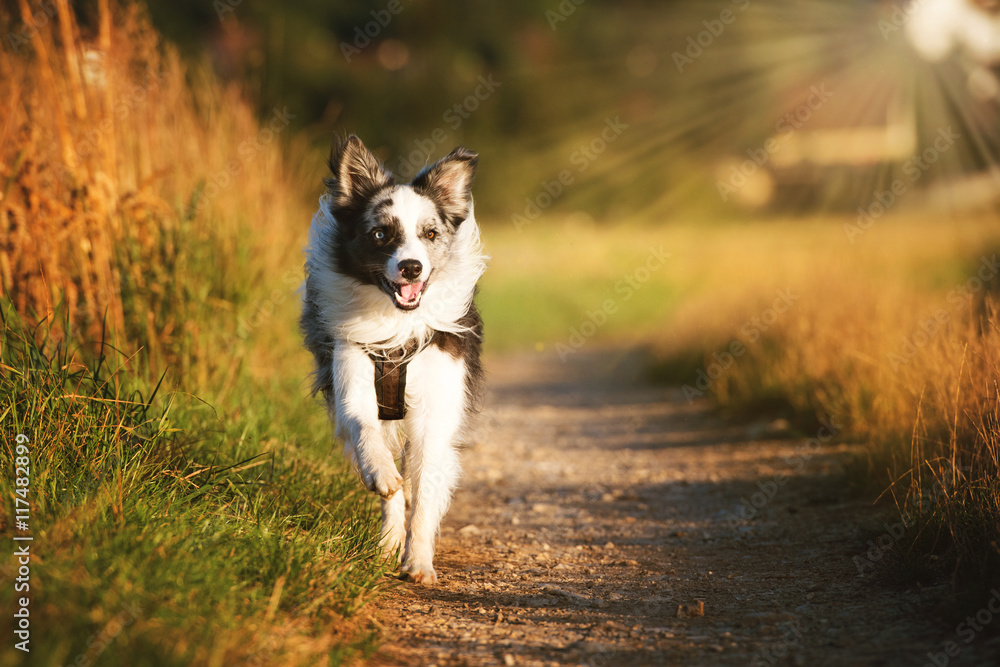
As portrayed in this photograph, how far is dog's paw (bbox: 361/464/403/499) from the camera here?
137 inches

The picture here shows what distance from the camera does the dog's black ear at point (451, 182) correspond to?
4.25m

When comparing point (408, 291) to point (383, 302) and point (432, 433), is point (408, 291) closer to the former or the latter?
point (383, 302)

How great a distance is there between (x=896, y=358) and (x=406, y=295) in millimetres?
3409

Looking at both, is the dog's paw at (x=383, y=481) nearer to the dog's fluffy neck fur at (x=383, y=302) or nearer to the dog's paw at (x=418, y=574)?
the dog's paw at (x=418, y=574)

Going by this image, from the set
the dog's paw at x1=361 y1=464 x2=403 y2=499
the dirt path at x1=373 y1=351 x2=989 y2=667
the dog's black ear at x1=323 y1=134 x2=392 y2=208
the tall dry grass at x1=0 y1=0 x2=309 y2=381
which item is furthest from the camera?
the tall dry grass at x1=0 y1=0 x2=309 y2=381

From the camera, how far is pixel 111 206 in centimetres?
506

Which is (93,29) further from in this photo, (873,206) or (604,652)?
(873,206)

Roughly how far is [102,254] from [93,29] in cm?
190

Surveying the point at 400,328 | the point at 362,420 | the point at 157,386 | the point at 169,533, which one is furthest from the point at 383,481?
the point at 157,386

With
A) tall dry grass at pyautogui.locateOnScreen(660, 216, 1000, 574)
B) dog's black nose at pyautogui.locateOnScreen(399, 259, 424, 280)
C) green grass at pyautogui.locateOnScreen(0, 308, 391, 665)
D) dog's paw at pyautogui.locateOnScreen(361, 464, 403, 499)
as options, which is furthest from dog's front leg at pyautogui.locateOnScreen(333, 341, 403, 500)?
tall dry grass at pyautogui.locateOnScreen(660, 216, 1000, 574)

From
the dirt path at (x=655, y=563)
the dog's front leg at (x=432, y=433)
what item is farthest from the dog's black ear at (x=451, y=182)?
the dirt path at (x=655, y=563)

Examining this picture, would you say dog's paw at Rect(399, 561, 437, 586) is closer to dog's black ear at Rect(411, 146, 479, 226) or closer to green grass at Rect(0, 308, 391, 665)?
green grass at Rect(0, 308, 391, 665)

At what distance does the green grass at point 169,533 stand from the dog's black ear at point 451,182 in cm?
157

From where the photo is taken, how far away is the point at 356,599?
3.02m
